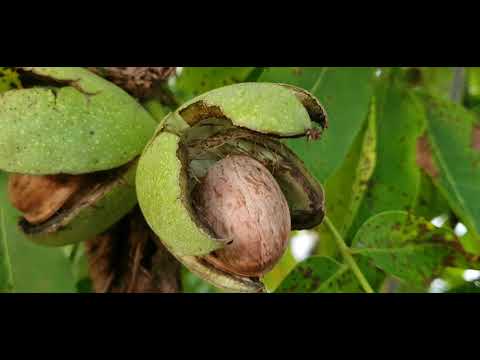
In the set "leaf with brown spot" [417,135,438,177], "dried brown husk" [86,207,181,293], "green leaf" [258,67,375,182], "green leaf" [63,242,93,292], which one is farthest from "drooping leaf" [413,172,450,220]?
"green leaf" [63,242,93,292]

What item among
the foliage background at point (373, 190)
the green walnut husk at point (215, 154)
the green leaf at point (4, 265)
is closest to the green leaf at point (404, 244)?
the foliage background at point (373, 190)

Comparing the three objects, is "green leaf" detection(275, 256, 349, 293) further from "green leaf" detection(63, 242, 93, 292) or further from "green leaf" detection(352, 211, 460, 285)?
"green leaf" detection(63, 242, 93, 292)

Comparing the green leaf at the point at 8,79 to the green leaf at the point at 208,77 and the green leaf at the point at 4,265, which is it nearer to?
the green leaf at the point at 4,265

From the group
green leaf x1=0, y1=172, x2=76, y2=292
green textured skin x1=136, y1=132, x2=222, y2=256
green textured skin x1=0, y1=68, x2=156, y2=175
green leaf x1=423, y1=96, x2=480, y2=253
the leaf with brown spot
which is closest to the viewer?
green textured skin x1=136, y1=132, x2=222, y2=256

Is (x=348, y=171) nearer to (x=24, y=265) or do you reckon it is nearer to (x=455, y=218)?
(x=455, y=218)
